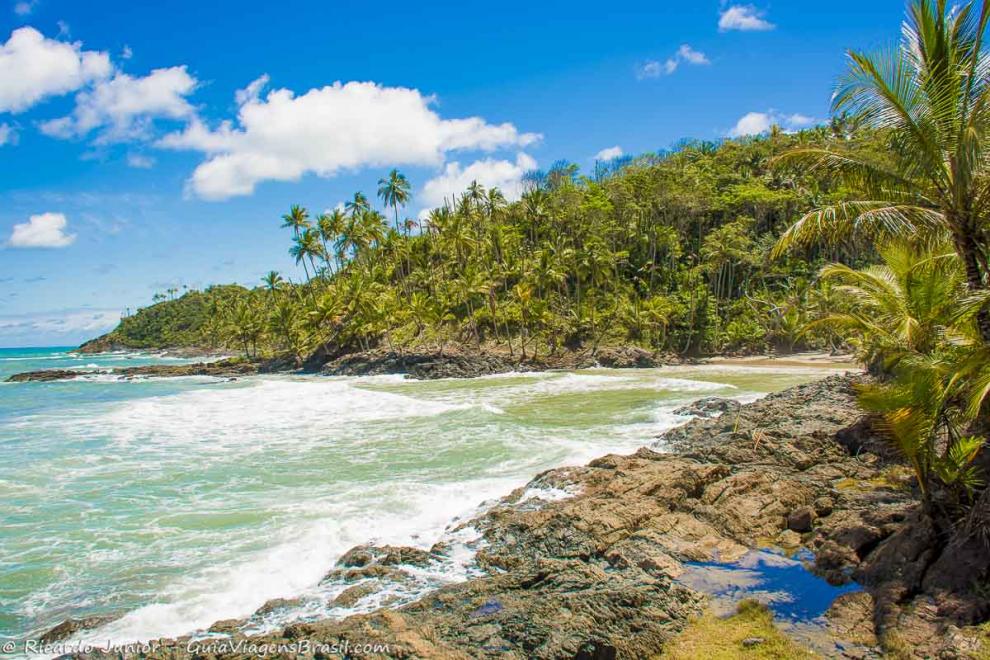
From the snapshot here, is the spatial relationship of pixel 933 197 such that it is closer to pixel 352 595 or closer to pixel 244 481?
pixel 352 595

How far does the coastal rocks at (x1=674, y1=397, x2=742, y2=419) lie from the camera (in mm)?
22281

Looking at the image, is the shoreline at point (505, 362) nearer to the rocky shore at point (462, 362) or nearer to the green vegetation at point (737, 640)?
the rocky shore at point (462, 362)

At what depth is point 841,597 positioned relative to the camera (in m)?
6.70

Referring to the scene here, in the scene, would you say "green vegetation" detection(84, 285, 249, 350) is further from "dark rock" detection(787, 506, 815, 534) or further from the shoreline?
"dark rock" detection(787, 506, 815, 534)

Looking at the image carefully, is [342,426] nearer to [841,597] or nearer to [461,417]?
[461,417]

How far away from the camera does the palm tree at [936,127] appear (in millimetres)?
7078

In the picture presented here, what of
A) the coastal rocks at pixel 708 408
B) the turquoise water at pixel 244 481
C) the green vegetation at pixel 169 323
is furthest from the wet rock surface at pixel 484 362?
the green vegetation at pixel 169 323

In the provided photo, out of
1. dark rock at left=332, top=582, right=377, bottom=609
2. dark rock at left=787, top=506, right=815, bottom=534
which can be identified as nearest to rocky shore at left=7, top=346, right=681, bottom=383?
dark rock at left=787, top=506, right=815, bottom=534

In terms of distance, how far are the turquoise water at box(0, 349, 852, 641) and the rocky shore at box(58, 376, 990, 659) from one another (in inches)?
51.6

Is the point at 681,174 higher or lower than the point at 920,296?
higher

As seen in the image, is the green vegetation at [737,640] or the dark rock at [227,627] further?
the dark rock at [227,627]

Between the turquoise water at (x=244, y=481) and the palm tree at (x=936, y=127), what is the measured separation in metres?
8.53

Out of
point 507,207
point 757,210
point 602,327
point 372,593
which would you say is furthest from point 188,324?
point 372,593

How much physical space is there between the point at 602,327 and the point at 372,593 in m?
49.2
